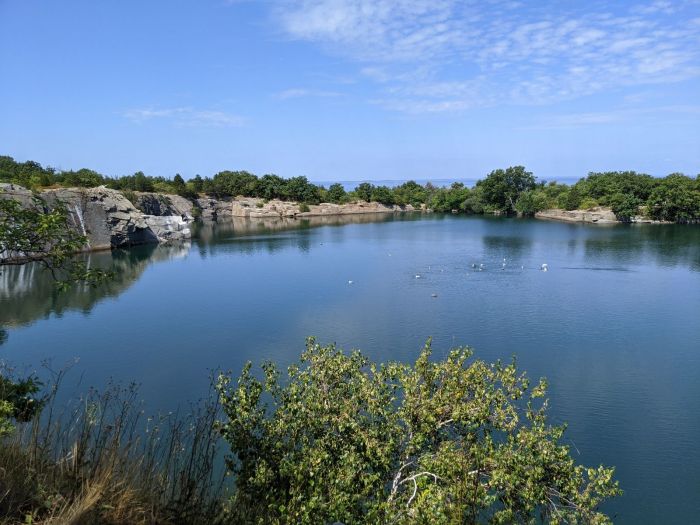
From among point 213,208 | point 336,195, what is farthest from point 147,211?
point 336,195

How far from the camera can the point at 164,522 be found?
590cm

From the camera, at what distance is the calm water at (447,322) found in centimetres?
1714

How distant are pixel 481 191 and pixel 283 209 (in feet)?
131

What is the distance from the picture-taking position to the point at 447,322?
2870cm

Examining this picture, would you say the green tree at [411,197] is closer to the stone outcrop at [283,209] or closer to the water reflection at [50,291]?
the stone outcrop at [283,209]

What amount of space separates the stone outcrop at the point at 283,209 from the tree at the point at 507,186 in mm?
27406

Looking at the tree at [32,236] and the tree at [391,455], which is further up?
the tree at [32,236]

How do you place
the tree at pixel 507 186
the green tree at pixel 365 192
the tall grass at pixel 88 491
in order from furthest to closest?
the green tree at pixel 365 192 < the tree at pixel 507 186 < the tall grass at pixel 88 491

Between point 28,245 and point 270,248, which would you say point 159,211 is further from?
point 28,245

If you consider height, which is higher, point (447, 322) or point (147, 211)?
point (147, 211)

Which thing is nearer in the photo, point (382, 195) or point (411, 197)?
point (382, 195)

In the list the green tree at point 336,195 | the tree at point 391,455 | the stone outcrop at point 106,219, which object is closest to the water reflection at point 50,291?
the stone outcrop at point 106,219

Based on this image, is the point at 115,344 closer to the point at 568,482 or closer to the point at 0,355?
the point at 0,355

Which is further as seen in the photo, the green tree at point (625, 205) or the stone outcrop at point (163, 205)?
the green tree at point (625, 205)
